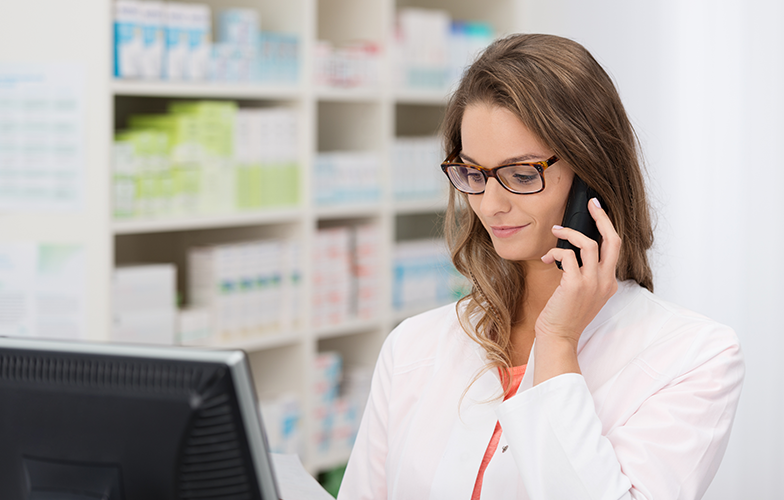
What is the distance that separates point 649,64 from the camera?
2.85 metres

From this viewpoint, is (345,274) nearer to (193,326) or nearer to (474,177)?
(193,326)

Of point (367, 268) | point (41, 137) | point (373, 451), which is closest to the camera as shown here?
point (373, 451)

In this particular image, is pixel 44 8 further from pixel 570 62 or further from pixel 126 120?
pixel 570 62

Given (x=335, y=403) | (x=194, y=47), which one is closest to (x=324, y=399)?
(x=335, y=403)

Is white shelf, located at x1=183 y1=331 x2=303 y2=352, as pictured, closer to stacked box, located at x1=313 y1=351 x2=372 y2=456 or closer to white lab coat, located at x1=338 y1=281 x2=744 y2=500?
stacked box, located at x1=313 y1=351 x2=372 y2=456

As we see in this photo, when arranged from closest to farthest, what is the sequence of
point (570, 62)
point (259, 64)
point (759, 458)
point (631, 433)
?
point (631, 433), point (570, 62), point (759, 458), point (259, 64)

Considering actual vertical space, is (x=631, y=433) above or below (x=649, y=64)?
below

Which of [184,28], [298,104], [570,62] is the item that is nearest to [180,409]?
[570,62]

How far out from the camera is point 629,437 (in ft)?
3.63

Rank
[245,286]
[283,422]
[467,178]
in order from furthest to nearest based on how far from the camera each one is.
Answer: [283,422], [245,286], [467,178]

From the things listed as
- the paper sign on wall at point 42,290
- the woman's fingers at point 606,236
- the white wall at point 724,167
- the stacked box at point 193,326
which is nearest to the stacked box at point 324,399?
the stacked box at point 193,326

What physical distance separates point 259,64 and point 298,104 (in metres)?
0.21

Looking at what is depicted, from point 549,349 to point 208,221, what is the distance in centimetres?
180

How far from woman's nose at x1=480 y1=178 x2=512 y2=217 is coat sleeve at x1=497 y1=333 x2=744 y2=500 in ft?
0.92
